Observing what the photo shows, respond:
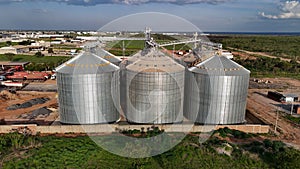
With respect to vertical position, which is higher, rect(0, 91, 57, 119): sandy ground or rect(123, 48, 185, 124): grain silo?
rect(123, 48, 185, 124): grain silo

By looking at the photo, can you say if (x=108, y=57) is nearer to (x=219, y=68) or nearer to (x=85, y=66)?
(x=85, y=66)

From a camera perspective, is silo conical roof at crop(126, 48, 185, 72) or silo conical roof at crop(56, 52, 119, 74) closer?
silo conical roof at crop(126, 48, 185, 72)

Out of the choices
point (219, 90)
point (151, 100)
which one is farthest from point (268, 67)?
point (151, 100)

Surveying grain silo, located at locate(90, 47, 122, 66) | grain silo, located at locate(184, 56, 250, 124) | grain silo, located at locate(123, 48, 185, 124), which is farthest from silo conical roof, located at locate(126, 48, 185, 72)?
grain silo, located at locate(90, 47, 122, 66)

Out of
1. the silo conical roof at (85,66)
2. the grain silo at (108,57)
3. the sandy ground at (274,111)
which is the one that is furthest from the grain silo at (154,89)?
the sandy ground at (274,111)

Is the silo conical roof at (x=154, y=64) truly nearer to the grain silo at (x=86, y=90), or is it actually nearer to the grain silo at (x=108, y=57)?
the grain silo at (x=86, y=90)

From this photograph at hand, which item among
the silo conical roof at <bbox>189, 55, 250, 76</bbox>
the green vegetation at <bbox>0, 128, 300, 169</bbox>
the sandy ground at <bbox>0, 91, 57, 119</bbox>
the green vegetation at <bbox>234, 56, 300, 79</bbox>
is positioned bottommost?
the green vegetation at <bbox>0, 128, 300, 169</bbox>

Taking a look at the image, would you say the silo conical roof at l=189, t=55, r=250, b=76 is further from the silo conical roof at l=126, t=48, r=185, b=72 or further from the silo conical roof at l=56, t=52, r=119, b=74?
the silo conical roof at l=56, t=52, r=119, b=74
